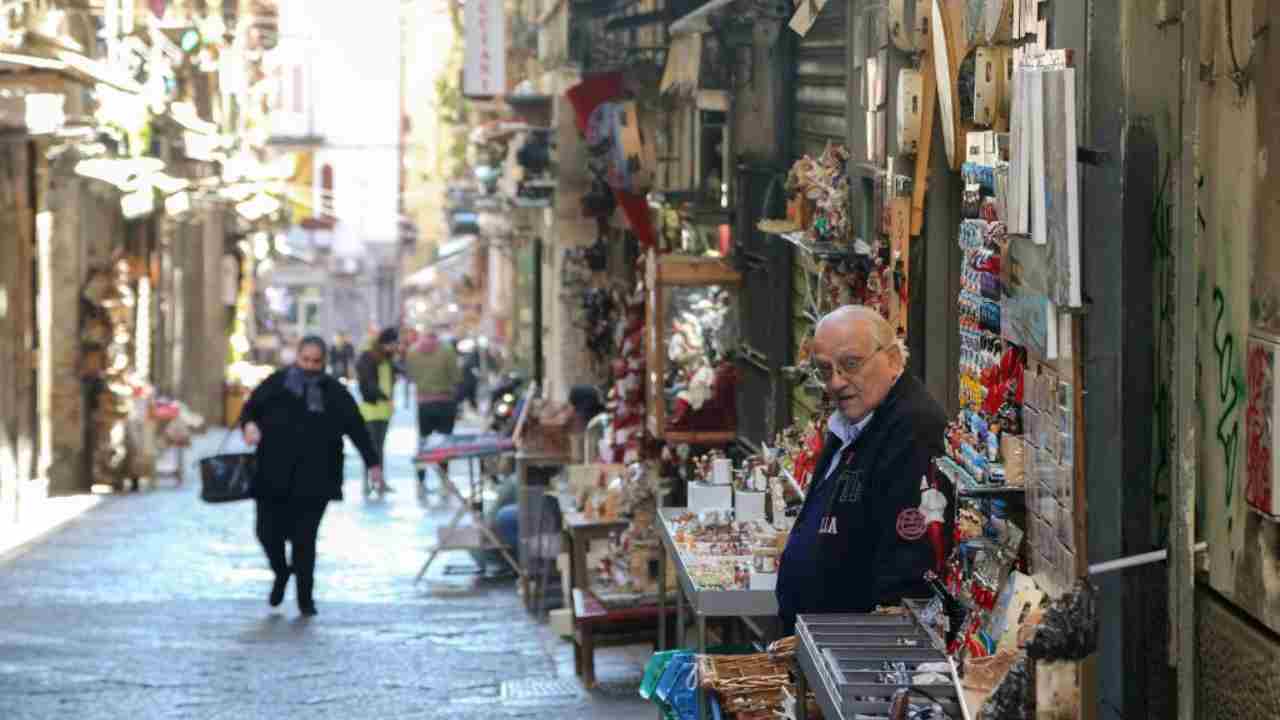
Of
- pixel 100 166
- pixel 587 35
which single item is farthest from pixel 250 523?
pixel 587 35

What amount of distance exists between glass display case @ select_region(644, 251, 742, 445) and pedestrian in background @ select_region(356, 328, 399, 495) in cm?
1001

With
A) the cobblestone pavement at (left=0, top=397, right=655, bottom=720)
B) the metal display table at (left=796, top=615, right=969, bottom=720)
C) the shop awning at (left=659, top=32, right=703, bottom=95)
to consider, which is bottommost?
the cobblestone pavement at (left=0, top=397, right=655, bottom=720)

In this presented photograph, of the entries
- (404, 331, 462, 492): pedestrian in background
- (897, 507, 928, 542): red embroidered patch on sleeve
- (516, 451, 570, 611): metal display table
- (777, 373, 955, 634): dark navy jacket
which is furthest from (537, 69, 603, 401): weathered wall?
(897, 507, 928, 542): red embroidered patch on sleeve

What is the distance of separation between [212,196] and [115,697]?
22.5 metres

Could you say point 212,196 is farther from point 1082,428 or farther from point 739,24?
point 1082,428

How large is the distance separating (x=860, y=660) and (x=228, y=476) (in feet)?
33.0

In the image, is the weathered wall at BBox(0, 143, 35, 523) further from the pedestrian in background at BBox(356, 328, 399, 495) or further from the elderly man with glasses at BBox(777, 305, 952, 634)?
the elderly man with glasses at BBox(777, 305, 952, 634)

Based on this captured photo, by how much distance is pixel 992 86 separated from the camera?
273 inches

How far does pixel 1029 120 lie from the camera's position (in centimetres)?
548

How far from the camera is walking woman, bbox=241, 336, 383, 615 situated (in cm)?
1493

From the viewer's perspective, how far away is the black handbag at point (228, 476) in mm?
15219

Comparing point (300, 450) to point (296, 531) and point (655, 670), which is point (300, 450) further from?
point (655, 670)

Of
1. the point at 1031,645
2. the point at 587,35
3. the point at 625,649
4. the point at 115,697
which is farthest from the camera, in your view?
the point at 587,35

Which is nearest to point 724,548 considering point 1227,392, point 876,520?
point 876,520
